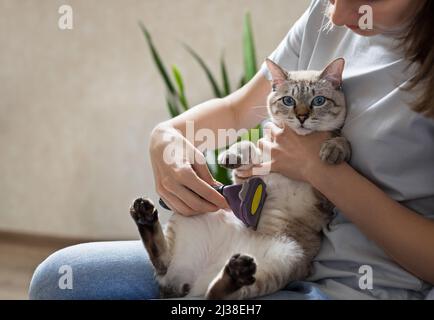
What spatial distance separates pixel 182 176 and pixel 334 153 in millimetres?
269

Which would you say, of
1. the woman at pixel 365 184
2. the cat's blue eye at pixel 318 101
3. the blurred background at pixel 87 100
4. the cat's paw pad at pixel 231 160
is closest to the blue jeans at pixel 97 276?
the woman at pixel 365 184

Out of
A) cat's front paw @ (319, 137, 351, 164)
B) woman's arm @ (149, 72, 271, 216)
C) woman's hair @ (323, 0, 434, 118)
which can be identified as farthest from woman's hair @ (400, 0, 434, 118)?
woman's arm @ (149, 72, 271, 216)

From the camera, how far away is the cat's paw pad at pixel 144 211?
923 millimetres

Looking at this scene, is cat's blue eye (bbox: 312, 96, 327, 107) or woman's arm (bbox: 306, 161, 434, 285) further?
cat's blue eye (bbox: 312, 96, 327, 107)

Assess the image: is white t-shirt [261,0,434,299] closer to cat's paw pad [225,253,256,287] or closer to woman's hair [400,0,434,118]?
woman's hair [400,0,434,118]

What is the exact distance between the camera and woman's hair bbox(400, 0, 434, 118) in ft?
2.86

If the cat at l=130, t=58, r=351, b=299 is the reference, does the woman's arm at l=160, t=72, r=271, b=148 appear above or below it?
above

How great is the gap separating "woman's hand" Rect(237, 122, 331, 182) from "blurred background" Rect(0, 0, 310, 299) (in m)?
1.39

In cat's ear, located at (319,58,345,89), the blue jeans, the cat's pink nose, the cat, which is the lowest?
the blue jeans

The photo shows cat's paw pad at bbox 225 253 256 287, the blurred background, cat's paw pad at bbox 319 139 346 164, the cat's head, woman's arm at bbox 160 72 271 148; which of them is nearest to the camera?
cat's paw pad at bbox 225 253 256 287

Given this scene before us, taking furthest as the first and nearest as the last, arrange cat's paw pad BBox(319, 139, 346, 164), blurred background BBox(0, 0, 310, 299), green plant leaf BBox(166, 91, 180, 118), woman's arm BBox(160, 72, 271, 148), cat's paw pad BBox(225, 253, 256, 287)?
blurred background BBox(0, 0, 310, 299)
green plant leaf BBox(166, 91, 180, 118)
woman's arm BBox(160, 72, 271, 148)
cat's paw pad BBox(319, 139, 346, 164)
cat's paw pad BBox(225, 253, 256, 287)

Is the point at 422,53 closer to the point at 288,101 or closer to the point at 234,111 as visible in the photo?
the point at 288,101

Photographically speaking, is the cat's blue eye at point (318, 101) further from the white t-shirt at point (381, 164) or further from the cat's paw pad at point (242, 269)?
the cat's paw pad at point (242, 269)
